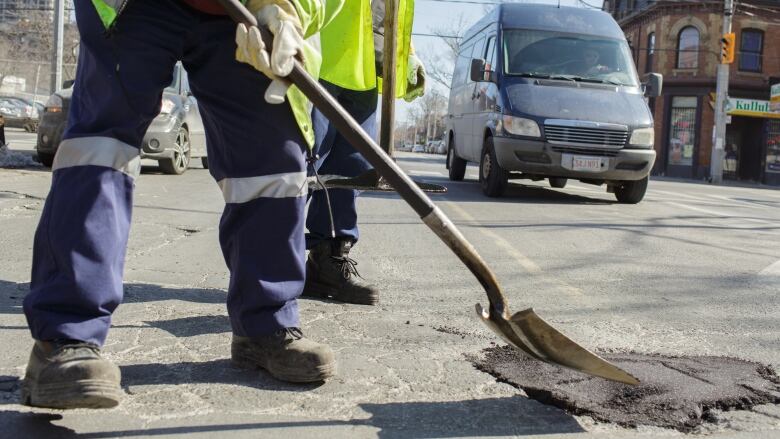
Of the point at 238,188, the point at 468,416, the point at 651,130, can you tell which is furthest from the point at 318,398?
the point at 651,130

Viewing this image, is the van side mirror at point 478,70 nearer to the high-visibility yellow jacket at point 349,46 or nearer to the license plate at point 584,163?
the license plate at point 584,163

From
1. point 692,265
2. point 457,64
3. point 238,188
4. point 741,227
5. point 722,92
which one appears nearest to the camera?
point 238,188

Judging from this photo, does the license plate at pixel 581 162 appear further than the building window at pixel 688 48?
No

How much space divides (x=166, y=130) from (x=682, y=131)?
30.0 meters

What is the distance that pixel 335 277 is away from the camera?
12.4 feet

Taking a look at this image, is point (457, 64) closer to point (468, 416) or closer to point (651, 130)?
point (651, 130)

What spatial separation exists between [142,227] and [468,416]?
169 inches

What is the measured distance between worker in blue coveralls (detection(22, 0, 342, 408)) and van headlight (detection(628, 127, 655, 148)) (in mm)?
7497

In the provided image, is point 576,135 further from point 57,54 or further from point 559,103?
point 57,54

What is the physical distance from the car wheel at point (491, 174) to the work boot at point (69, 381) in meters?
7.94

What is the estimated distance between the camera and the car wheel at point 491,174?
9.74m

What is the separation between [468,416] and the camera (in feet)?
7.57

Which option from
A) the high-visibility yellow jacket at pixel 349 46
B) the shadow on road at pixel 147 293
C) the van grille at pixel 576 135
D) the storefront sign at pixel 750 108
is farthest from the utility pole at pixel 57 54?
the storefront sign at pixel 750 108

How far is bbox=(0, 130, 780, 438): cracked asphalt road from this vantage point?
7.32 ft
